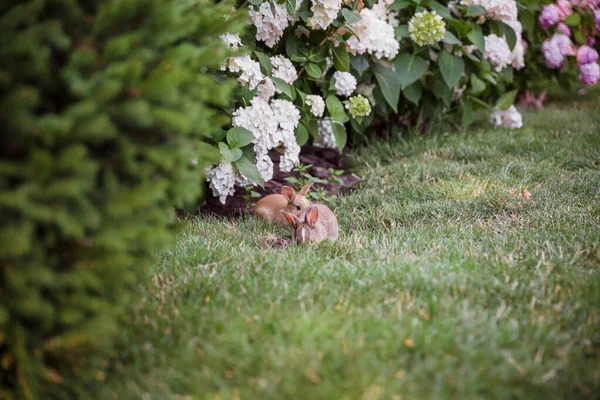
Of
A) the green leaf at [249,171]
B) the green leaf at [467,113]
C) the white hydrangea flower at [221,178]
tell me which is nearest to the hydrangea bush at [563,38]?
the green leaf at [467,113]

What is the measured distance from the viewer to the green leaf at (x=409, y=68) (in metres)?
4.43

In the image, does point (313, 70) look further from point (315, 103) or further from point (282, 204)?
point (282, 204)

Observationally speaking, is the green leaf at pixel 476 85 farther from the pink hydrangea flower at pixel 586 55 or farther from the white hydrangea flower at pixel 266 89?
the white hydrangea flower at pixel 266 89

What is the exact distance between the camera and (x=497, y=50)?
4.92 meters

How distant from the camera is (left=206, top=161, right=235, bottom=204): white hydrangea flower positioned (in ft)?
11.4

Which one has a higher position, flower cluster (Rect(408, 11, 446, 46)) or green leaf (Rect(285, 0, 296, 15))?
green leaf (Rect(285, 0, 296, 15))

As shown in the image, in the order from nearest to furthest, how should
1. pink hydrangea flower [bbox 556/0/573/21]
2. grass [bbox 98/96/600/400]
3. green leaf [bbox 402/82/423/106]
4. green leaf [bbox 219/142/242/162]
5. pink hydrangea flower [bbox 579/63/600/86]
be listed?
grass [bbox 98/96/600/400] < green leaf [bbox 219/142/242/162] < green leaf [bbox 402/82/423/106] < pink hydrangea flower [bbox 579/63/600/86] < pink hydrangea flower [bbox 556/0/573/21]

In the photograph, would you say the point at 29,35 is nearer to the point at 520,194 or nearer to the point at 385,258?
the point at 385,258

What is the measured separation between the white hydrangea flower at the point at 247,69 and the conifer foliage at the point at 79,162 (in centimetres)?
154

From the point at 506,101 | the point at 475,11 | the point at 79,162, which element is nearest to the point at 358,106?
the point at 475,11

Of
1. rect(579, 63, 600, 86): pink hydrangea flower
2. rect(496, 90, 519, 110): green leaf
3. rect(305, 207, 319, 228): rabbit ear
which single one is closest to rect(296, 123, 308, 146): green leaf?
rect(305, 207, 319, 228): rabbit ear

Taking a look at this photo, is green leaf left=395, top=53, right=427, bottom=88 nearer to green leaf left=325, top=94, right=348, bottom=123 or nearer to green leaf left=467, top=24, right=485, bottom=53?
green leaf left=467, top=24, right=485, bottom=53

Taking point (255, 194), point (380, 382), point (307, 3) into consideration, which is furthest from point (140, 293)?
point (307, 3)

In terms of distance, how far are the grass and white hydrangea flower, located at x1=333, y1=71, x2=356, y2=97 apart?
1.05 metres
